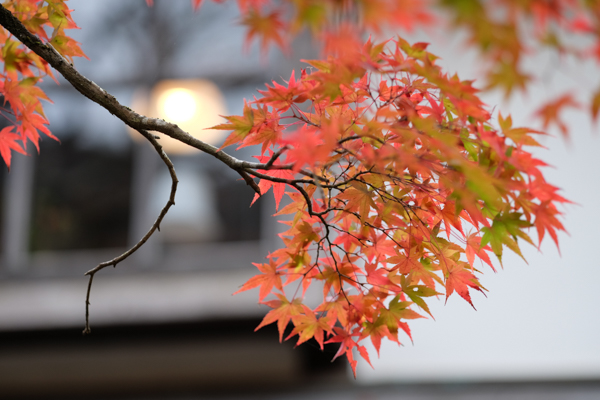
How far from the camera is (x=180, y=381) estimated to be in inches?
96.1

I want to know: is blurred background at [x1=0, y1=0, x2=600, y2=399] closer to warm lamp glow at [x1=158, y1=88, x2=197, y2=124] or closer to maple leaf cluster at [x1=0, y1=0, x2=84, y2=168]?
warm lamp glow at [x1=158, y1=88, x2=197, y2=124]

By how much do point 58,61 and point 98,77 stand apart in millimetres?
2105

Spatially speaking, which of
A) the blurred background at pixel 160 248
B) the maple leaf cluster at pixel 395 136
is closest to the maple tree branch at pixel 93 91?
the maple leaf cluster at pixel 395 136

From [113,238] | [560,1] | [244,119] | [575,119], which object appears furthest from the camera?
[113,238]

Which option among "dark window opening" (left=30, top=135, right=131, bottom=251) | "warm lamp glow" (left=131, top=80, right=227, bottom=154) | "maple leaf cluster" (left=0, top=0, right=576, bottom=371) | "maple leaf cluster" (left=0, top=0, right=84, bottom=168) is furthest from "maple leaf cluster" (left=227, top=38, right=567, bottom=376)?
"dark window opening" (left=30, top=135, right=131, bottom=251)

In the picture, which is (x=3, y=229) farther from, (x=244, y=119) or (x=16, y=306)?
(x=244, y=119)

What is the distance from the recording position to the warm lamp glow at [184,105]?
8.39 feet

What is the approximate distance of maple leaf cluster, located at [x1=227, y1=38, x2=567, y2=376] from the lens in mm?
581

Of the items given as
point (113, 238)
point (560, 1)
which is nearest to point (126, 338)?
point (113, 238)

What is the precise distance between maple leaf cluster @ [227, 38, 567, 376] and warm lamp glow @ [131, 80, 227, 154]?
1.84 meters

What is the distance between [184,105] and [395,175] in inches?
82.9

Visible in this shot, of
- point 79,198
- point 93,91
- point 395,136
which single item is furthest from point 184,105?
point 395,136

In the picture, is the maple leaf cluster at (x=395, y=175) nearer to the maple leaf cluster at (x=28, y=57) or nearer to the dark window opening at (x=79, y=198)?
the maple leaf cluster at (x=28, y=57)

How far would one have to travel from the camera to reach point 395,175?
710 millimetres
